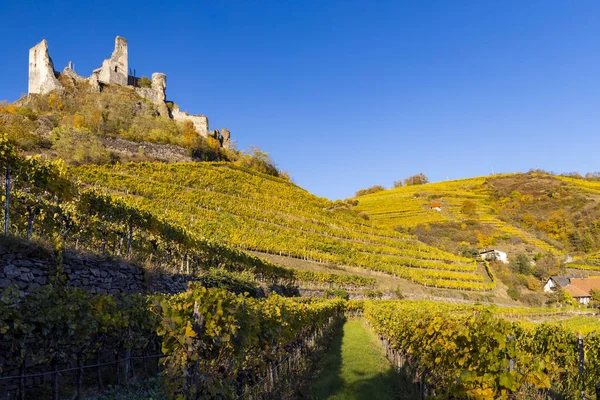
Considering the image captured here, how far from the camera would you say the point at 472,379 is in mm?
5551

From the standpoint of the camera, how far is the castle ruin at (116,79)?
60.0 m

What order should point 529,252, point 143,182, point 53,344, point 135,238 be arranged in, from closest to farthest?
point 53,344 < point 135,238 < point 143,182 < point 529,252

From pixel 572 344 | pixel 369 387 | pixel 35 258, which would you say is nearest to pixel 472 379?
pixel 369 387

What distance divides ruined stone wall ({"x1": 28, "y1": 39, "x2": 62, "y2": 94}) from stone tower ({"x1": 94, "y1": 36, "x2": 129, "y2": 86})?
8991 millimetres

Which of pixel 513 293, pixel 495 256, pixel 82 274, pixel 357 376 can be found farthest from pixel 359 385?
pixel 495 256

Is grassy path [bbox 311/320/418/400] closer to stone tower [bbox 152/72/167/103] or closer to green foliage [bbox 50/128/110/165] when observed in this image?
green foliage [bbox 50/128/110/165]

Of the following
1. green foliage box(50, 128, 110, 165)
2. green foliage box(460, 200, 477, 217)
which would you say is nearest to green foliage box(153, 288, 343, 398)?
green foliage box(50, 128, 110, 165)

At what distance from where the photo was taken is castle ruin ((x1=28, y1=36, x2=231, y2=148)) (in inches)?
2363

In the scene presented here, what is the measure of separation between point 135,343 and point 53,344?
6.04ft

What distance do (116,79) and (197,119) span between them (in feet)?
48.3

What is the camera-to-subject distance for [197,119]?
233ft

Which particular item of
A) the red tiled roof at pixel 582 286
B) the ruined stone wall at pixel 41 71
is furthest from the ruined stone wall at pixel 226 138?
the red tiled roof at pixel 582 286

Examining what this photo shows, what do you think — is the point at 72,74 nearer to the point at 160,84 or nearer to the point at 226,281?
the point at 160,84

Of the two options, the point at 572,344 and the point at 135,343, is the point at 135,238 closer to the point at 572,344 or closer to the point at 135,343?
the point at 135,343
